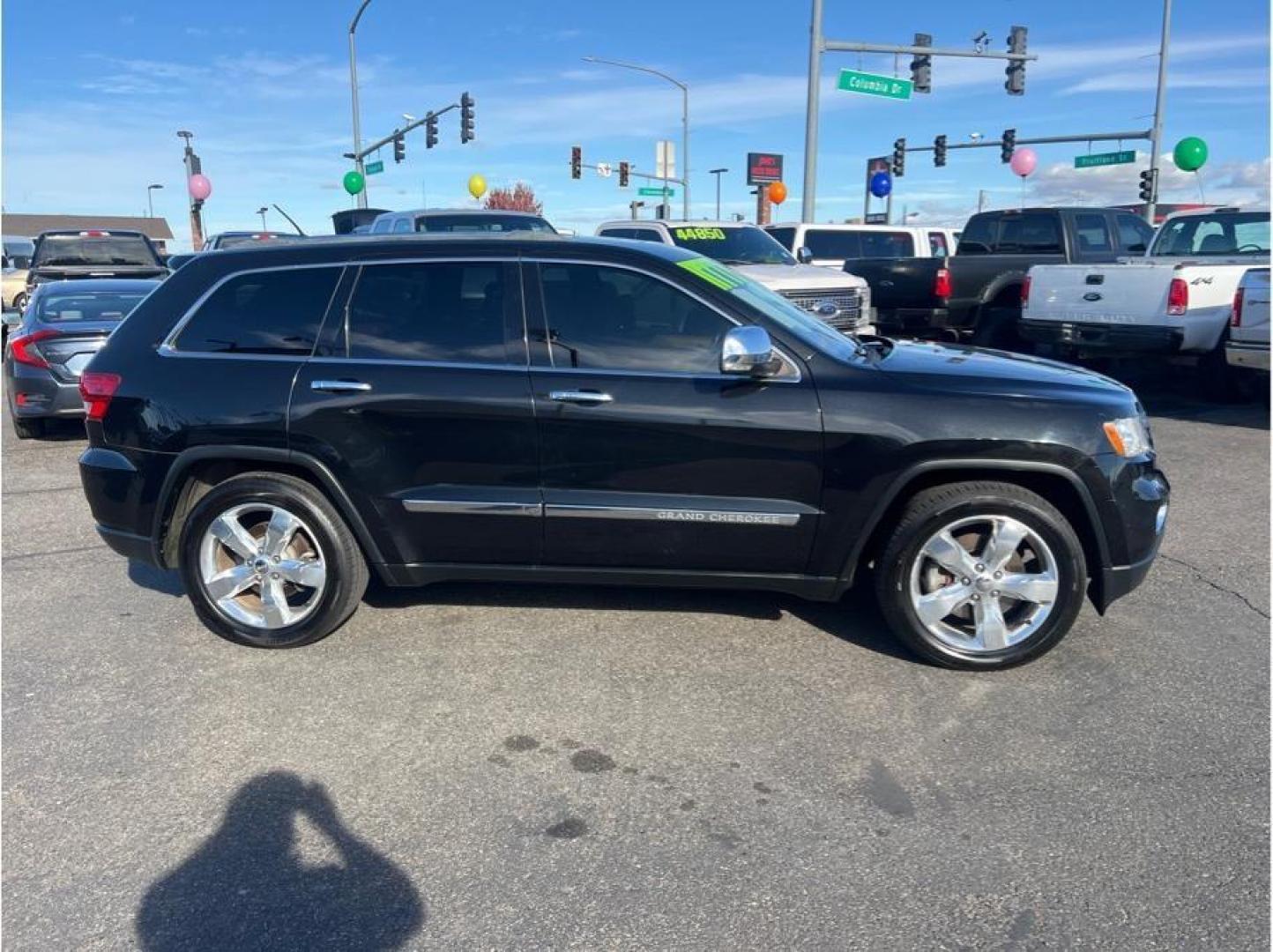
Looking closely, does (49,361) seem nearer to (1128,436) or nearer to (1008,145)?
(1128,436)

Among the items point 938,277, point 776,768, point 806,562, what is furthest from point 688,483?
point 938,277

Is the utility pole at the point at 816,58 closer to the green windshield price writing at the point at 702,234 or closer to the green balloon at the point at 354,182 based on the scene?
the green windshield price writing at the point at 702,234

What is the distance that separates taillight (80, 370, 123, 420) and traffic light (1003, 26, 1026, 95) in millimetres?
21969

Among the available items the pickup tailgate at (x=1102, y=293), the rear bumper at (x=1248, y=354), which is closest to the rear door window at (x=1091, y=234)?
the pickup tailgate at (x=1102, y=293)

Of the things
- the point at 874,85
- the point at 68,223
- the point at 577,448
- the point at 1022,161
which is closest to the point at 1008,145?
the point at 1022,161

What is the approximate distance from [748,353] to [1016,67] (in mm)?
22330

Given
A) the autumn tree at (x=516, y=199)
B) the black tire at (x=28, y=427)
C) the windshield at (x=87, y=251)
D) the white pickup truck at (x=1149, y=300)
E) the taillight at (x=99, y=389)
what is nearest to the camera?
the taillight at (x=99, y=389)

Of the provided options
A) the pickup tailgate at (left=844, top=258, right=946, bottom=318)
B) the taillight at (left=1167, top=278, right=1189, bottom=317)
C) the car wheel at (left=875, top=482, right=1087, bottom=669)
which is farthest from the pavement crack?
the pickup tailgate at (left=844, top=258, right=946, bottom=318)

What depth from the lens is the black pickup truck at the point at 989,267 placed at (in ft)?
39.9

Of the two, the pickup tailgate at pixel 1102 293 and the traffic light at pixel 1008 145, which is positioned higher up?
the traffic light at pixel 1008 145

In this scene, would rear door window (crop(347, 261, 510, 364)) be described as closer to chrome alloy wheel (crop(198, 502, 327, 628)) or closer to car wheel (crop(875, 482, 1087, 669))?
chrome alloy wheel (crop(198, 502, 327, 628))

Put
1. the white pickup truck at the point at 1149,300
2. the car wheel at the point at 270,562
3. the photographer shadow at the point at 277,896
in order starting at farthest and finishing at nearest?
the white pickup truck at the point at 1149,300 < the car wheel at the point at 270,562 < the photographer shadow at the point at 277,896

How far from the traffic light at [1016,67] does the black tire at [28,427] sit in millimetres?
20361

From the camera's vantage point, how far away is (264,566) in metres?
4.32
